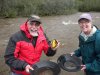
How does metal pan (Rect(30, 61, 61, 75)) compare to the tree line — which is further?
the tree line

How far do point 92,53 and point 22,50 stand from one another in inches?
34.9

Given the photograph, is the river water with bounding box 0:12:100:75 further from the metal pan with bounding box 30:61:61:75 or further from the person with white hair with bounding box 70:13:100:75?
the metal pan with bounding box 30:61:61:75

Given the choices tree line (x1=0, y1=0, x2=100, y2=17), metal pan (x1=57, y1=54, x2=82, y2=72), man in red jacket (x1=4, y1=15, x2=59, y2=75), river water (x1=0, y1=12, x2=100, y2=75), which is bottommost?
river water (x1=0, y1=12, x2=100, y2=75)

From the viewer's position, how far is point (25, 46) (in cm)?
371

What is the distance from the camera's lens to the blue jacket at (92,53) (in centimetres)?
347

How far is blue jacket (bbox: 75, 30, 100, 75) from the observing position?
347cm

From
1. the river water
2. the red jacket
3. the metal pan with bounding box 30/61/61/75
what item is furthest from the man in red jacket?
the river water

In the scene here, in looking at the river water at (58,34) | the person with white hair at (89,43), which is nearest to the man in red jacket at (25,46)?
the person with white hair at (89,43)

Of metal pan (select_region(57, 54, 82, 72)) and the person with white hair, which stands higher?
the person with white hair

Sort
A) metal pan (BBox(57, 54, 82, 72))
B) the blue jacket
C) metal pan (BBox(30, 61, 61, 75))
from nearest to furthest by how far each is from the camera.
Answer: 1. metal pan (BBox(30, 61, 61, 75))
2. the blue jacket
3. metal pan (BBox(57, 54, 82, 72))

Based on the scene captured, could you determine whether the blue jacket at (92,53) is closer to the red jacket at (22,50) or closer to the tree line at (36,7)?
the red jacket at (22,50)

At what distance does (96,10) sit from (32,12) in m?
5.10

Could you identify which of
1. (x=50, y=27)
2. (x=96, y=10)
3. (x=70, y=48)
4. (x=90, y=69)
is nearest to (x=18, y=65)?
(x=90, y=69)

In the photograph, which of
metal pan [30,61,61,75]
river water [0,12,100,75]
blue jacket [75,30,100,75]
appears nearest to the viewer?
metal pan [30,61,61,75]
